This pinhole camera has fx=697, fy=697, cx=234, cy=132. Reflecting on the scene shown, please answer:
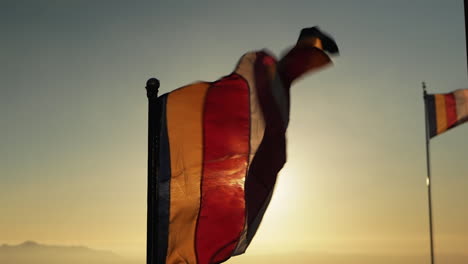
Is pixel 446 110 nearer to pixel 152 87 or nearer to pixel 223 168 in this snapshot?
pixel 223 168

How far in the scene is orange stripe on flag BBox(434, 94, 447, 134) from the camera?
14440 millimetres

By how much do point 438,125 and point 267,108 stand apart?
182 inches

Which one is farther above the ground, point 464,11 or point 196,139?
point 464,11

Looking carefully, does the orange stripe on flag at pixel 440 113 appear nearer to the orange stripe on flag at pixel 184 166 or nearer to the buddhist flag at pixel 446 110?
the buddhist flag at pixel 446 110

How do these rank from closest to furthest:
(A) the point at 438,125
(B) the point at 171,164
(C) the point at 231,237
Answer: (B) the point at 171,164
(C) the point at 231,237
(A) the point at 438,125

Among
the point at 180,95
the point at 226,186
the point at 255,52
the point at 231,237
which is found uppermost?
the point at 255,52

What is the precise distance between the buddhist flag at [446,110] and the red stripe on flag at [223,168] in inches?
186

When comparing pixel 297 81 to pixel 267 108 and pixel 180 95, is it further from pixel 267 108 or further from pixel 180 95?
pixel 180 95

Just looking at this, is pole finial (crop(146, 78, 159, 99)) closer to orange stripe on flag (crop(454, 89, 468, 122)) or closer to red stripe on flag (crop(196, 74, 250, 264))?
red stripe on flag (crop(196, 74, 250, 264))

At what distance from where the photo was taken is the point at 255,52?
11.8m

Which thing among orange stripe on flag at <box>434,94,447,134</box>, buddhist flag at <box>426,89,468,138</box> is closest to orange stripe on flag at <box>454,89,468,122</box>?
buddhist flag at <box>426,89,468,138</box>

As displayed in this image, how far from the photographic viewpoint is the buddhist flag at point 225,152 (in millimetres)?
10758

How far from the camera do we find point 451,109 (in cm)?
1477

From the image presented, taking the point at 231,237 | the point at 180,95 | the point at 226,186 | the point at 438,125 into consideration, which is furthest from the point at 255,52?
the point at 438,125
